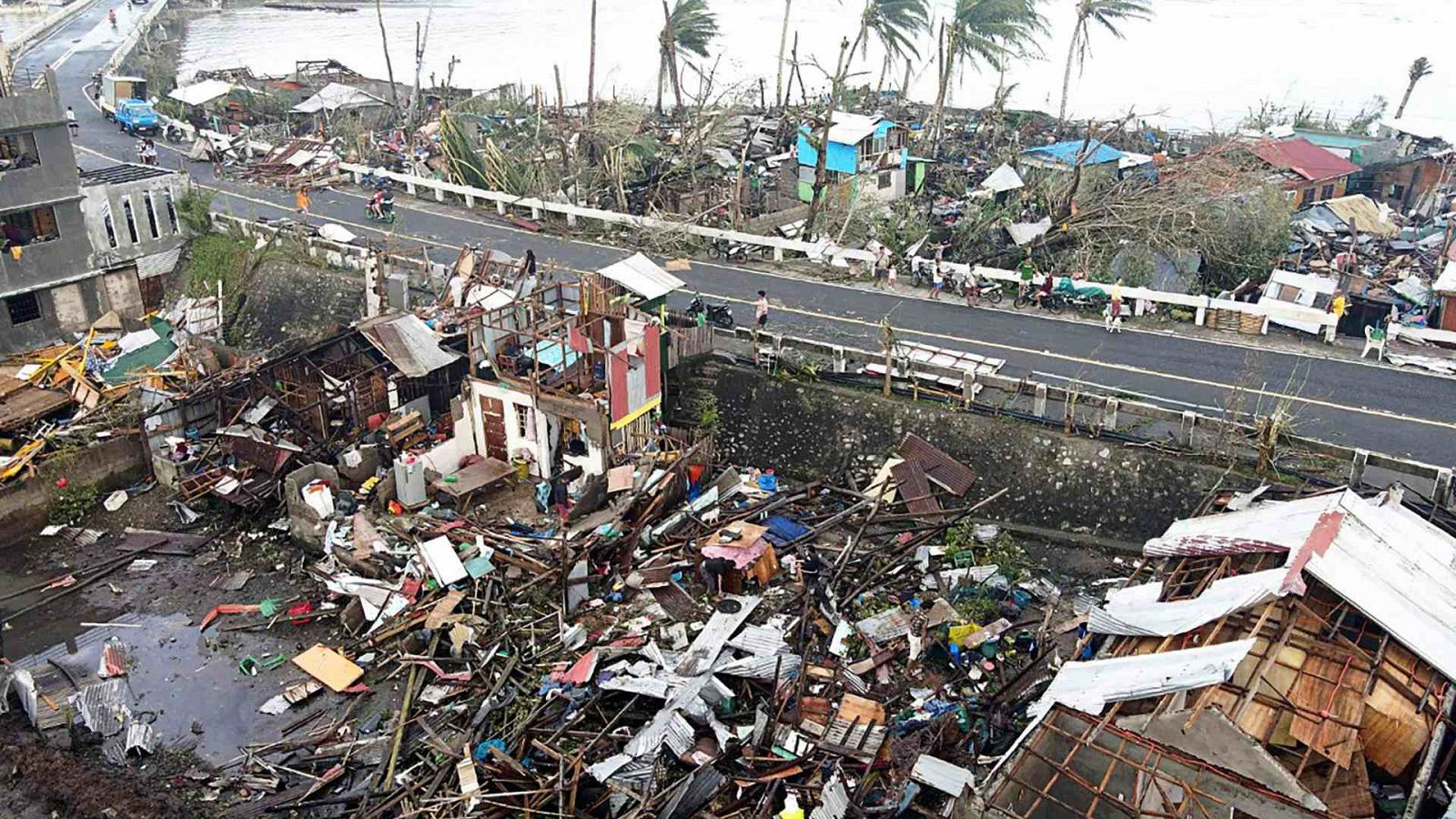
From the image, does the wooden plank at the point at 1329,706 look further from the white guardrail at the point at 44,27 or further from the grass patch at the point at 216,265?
the white guardrail at the point at 44,27

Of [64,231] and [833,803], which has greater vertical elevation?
[64,231]

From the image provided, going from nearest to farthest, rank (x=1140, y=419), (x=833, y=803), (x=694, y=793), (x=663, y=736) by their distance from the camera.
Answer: (x=833, y=803) → (x=694, y=793) → (x=663, y=736) → (x=1140, y=419)

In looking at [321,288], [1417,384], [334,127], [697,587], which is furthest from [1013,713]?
[334,127]

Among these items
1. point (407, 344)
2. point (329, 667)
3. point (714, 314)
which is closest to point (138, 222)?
point (407, 344)

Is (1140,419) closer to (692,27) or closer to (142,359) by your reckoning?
(142,359)

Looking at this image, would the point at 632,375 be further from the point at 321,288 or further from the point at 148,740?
the point at 321,288

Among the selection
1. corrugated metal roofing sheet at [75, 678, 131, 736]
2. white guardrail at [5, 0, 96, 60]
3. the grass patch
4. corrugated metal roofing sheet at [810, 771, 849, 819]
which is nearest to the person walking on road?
corrugated metal roofing sheet at [810, 771, 849, 819]
